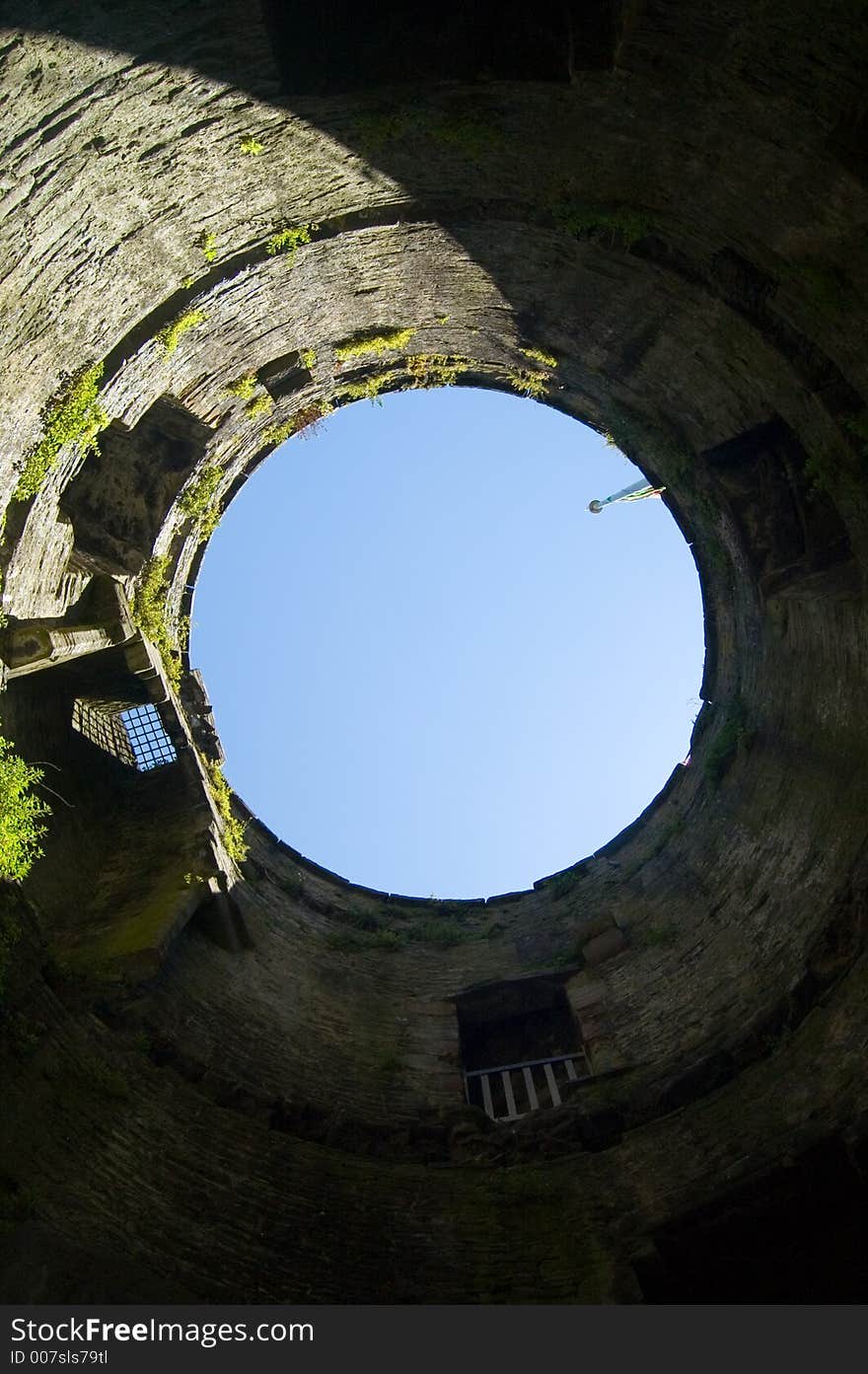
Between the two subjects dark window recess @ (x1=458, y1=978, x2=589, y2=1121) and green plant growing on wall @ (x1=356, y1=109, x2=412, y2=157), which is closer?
green plant growing on wall @ (x1=356, y1=109, x2=412, y2=157)

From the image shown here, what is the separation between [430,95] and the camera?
5.63 m

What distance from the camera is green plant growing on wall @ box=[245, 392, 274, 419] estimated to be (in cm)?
959

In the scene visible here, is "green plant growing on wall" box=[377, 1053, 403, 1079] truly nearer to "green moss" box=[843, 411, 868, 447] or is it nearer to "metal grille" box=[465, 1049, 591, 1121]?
"metal grille" box=[465, 1049, 591, 1121]

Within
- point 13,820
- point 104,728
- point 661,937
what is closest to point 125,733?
point 104,728

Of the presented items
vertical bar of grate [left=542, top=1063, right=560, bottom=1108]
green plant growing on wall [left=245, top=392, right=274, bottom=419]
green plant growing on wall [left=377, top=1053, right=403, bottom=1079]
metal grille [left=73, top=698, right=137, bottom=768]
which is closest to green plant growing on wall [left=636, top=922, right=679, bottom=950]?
vertical bar of grate [left=542, top=1063, right=560, bottom=1108]

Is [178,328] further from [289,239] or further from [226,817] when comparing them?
[226,817]

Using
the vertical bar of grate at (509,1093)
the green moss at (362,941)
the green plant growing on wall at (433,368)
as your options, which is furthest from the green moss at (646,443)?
the vertical bar of grate at (509,1093)

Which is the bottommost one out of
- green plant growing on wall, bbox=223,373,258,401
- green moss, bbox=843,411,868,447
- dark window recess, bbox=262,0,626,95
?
green moss, bbox=843,411,868,447

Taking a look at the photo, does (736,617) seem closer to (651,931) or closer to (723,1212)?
(651,931)

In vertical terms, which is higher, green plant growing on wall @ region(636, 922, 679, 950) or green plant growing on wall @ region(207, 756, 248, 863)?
green plant growing on wall @ region(207, 756, 248, 863)

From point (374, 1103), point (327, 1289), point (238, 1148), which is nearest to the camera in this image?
point (327, 1289)

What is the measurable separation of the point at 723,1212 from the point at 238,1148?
4.01m

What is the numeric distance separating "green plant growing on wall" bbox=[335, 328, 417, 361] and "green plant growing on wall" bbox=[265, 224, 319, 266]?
7.07 ft

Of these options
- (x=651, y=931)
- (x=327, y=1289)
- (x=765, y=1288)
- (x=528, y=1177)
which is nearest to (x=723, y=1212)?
(x=765, y=1288)
